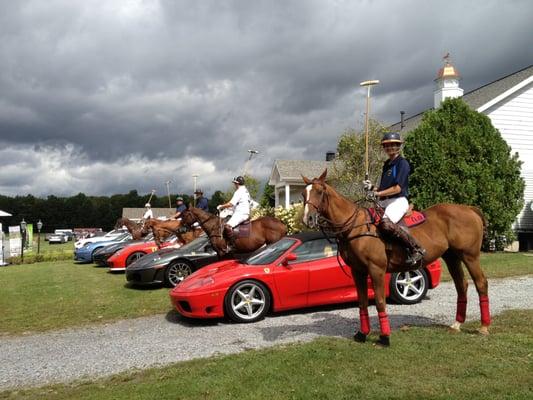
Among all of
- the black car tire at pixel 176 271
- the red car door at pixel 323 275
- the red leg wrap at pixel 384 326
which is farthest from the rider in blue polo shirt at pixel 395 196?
the black car tire at pixel 176 271

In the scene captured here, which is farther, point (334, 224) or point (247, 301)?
point (247, 301)

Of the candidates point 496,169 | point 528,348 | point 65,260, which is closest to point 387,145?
point 528,348

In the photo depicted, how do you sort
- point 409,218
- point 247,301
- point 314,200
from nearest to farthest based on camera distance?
point 314,200, point 409,218, point 247,301

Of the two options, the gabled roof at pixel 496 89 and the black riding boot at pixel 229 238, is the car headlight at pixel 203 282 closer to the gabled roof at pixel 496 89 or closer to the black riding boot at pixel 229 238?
the black riding boot at pixel 229 238

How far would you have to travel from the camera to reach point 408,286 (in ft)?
29.2

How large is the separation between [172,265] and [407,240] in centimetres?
713

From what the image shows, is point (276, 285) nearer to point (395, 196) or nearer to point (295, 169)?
point (395, 196)

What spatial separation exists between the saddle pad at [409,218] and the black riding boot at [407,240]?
0.41 feet

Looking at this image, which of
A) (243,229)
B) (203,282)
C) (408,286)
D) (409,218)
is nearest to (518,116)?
(243,229)

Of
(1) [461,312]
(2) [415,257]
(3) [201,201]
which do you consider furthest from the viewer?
(3) [201,201]

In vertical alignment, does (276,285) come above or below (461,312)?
above

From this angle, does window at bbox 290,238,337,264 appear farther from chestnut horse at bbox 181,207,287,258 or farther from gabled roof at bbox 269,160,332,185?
gabled roof at bbox 269,160,332,185

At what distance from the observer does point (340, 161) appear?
25.9 meters

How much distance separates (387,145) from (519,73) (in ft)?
74.5
